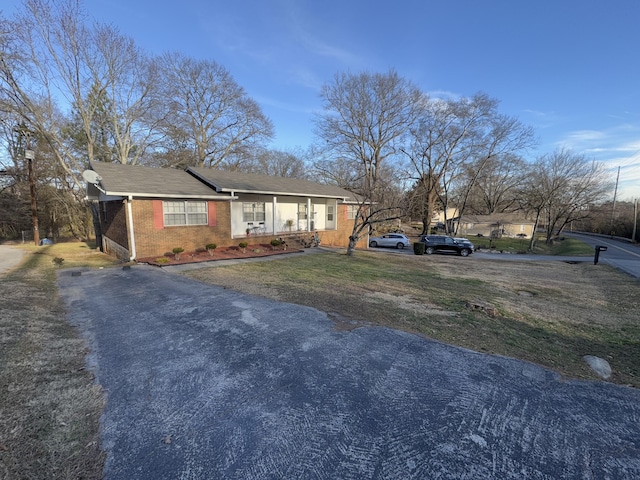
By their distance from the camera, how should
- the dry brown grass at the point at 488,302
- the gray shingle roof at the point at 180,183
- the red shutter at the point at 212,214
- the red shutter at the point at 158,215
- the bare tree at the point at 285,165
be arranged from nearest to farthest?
the dry brown grass at the point at 488,302 → the gray shingle roof at the point at 180,183 → the red shutter at the point at 158,215 → the red shutter at the point at 212,214 → the bare tree at the point at 285,165

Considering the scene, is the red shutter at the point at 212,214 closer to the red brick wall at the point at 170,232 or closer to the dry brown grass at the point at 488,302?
the red brick wall at the point at 170,232

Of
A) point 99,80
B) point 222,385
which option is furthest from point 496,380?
point 99,80

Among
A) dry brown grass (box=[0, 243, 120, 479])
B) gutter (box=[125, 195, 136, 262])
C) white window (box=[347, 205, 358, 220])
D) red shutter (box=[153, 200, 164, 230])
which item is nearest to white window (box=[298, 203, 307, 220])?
white window (box=[347, 205, 358, 220])

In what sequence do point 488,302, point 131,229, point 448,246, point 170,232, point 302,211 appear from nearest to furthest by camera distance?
1. point 488,302
2. point 131,229
3. point 170,232
4. point 302,211
5. point 448,246

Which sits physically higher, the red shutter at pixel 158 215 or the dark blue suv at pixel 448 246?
the red shutter at pixel 158 215

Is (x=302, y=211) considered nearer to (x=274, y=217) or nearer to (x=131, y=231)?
(x=274, y=217)

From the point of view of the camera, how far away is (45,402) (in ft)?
9.00

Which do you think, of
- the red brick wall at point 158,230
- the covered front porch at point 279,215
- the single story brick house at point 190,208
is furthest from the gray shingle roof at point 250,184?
the red brick wall at point 158,230

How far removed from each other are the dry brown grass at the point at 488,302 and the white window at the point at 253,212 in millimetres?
4737

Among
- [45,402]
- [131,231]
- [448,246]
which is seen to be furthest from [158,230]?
[448,246]

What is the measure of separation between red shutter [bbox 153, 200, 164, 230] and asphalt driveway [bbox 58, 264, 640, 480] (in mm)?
7723

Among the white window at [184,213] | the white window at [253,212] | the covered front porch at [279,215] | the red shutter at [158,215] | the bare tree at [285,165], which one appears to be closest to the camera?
the red shutter at [158,215]

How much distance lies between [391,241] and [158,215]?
19.2 m

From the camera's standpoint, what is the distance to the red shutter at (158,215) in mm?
11502
